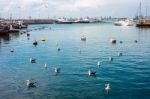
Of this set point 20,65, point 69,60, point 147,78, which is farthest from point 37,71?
point 147,78

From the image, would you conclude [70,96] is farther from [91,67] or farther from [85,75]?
[91,67]

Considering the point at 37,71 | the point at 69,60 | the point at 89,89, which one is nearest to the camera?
the point at 89,89

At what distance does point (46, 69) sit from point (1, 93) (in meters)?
18.6

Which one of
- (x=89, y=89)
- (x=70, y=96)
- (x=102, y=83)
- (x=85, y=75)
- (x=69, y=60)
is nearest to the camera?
(x=70, y=96)

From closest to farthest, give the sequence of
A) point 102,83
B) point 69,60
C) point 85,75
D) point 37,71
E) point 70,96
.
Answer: point 70,96 < point 102,83 < point 85,75 < point 37,71 < point 69,60

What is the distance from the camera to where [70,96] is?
141 ft

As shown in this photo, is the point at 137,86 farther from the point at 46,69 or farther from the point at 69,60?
the point at 69,60

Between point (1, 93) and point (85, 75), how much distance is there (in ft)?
56.7

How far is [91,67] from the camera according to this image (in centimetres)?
6456

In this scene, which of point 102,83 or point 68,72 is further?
point 68,72

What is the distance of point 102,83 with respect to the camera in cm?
5022

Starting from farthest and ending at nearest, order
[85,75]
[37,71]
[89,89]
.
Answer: [37,71] → [85,75] → [89,89]

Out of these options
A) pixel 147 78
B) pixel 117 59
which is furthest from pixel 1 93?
pixel 117 59

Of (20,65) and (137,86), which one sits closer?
(137,86)
